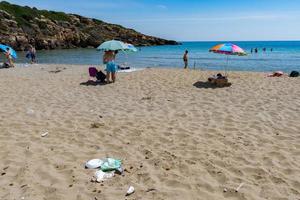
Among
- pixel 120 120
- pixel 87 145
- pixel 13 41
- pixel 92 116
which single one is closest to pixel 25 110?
pixel 92 116

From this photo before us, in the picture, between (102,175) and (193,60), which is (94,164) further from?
(193,60)

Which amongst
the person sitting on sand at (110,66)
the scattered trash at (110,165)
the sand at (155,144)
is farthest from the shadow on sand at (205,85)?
the scattered trash at (110,165)

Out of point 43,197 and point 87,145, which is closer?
point 43,197

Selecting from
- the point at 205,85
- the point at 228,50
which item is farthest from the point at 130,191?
the point at 228,50

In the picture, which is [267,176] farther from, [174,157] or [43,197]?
[43,197]

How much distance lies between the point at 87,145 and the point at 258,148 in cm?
320

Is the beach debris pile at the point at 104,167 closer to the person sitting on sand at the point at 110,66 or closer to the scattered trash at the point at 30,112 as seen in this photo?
the scattered trash at the point at 30,112

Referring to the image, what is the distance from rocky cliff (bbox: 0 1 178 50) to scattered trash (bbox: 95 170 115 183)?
197ft

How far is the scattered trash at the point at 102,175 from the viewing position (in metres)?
4.75

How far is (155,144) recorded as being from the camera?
623 centimetres

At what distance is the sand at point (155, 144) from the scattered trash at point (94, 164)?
6.6 inches

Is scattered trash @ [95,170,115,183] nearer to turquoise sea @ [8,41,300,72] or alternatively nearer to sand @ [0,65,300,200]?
sand @ [0,65,300,200]

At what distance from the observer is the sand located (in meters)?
4.49

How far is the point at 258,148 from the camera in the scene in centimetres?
600
